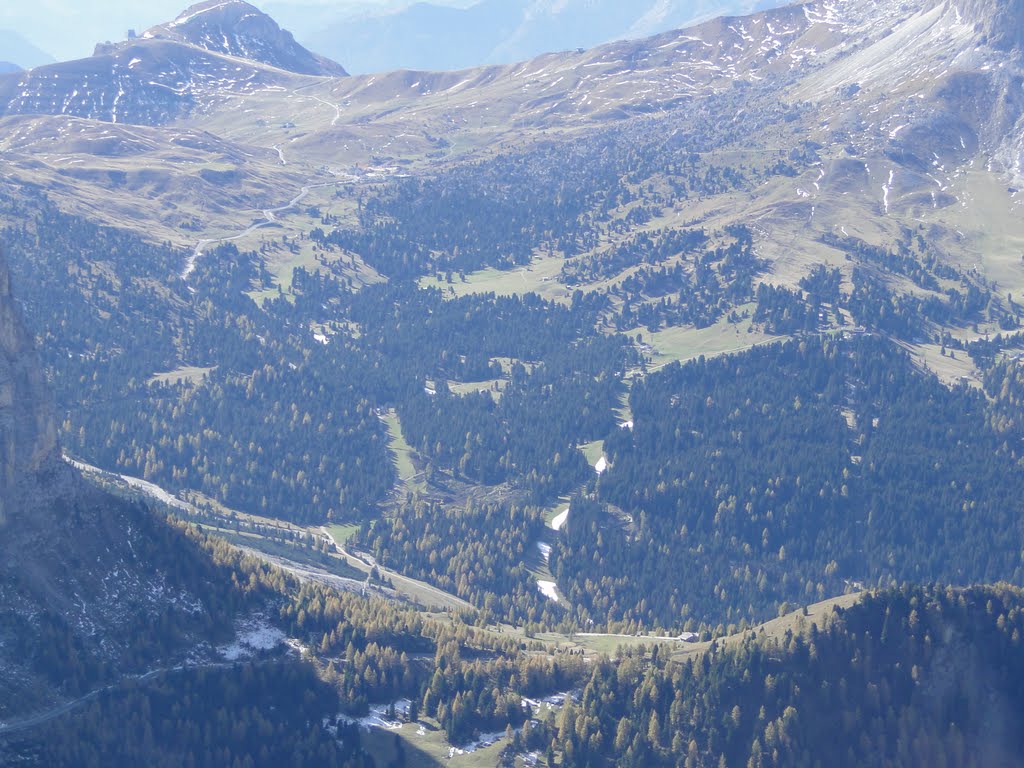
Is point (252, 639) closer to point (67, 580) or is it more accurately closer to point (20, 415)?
point (67, 580)

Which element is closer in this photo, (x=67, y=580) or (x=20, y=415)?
(x=67, y=580)

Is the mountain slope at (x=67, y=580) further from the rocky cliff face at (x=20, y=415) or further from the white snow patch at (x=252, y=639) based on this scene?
the white snow patch at (x=252, y=639)

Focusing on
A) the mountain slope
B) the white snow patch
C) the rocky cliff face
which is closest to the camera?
the mountain slope

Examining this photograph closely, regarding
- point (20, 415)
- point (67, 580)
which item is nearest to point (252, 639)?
point (67, 580)

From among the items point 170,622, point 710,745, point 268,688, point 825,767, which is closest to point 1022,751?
point 825,767

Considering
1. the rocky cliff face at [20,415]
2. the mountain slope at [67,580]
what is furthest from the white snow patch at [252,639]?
the rocky cliff face at [20,415]

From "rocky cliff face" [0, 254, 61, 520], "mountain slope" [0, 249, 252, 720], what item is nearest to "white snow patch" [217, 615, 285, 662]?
"mountain slope" [0, 249, 252, 720]

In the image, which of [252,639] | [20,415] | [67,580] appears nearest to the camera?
[67,580]

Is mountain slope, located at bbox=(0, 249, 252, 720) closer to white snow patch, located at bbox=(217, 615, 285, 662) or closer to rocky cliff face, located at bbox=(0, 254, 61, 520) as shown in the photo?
rocky cliff face, located at bbox=(0, 254, 61, 520)

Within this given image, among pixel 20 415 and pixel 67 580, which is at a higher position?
pixel 20 415
